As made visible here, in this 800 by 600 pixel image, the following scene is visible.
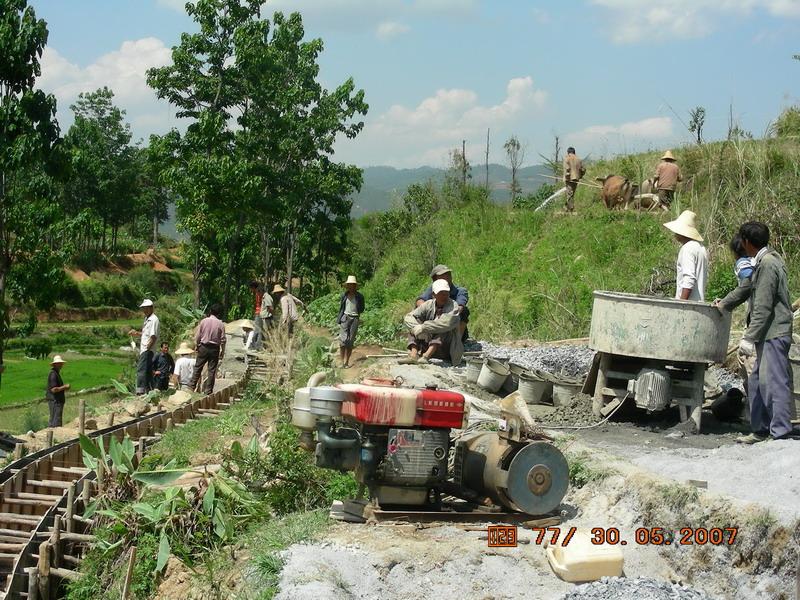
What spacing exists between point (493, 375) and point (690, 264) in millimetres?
2595

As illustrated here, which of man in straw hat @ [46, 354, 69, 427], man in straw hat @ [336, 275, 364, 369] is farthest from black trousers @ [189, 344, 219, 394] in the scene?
man in straw hat @ [46, 354, 69, 427]

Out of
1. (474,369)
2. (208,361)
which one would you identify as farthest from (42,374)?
(474,369)

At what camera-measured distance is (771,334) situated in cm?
764

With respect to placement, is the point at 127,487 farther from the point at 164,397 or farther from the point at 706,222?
the point at 706,222

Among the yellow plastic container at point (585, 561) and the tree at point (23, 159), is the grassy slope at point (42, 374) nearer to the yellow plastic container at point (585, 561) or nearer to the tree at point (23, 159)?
the tree at point (23, 159)

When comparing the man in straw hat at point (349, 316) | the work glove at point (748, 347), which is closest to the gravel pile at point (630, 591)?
the work glove at point (748, 347)

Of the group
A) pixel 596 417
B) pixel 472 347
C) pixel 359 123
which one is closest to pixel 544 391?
pixel 596 417

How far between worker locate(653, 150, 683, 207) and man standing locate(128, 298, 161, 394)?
11233mm

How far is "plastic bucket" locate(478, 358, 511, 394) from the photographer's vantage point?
34.4 feet

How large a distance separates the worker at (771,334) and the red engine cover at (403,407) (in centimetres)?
273

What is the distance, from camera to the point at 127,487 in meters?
8.28

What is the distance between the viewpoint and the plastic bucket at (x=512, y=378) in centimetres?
1053

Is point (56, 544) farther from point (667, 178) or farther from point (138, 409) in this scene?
point (667, 178)

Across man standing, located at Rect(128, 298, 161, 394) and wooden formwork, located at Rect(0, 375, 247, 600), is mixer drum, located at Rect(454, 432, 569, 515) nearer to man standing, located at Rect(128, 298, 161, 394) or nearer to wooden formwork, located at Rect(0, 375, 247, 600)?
wooden formwork, located at Rect(0, 375, 247, 600)
